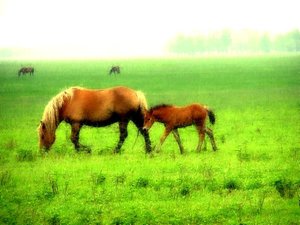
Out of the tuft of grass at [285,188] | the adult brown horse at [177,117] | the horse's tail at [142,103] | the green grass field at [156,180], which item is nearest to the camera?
the green grass field at [156,180]

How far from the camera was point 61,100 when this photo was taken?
41.5 ft

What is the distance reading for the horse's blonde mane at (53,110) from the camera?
12.4 m

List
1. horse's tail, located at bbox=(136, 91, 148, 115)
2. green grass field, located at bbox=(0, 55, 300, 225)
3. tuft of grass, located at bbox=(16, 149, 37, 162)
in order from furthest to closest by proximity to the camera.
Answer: horse's tail, located at bbox=(136, 91, 148, 115) → tuft of grass, located at bbox=(16, 149, 37, 162) → green grass field, located at bbox=(0, 55, 300, 225)

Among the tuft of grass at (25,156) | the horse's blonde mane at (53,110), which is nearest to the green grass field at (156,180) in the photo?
the tuft of grass at (25,156)

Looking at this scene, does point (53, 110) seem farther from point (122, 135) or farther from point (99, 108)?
point (122, 135)

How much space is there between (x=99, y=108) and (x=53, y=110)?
1.05 meters

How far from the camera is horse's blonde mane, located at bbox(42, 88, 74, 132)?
40.7ft

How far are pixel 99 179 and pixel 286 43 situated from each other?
13619 cm

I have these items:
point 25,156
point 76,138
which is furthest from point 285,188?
point 25,156

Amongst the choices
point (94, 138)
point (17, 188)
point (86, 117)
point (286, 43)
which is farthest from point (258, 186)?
point (286, 43)

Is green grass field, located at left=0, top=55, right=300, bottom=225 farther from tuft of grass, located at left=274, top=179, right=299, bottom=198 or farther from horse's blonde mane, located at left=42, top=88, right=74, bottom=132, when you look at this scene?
horse's blonde mane, located at left=42, top=88, right=74, bottom=132

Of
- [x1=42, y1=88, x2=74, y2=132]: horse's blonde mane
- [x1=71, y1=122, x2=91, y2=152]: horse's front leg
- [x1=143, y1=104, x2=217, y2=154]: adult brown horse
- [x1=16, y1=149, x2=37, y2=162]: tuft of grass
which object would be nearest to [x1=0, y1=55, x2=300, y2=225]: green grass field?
[x1=16, y1=149, x2=37, y2=162]: tuft of grass

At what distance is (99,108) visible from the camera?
12.9 meters

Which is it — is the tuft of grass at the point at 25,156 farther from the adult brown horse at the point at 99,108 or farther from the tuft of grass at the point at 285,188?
the tuft of grass at the point at 285,188
